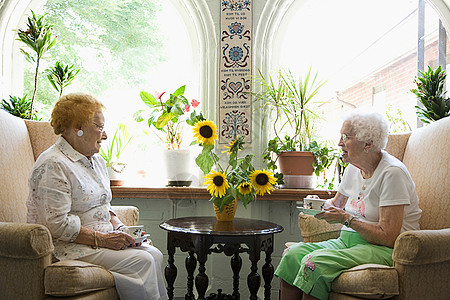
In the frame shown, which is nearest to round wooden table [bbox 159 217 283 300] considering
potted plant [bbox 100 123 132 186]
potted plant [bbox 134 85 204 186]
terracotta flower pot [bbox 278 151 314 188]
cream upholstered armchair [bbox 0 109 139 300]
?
cream upholstered armchair [bbox 0 109 139 300]

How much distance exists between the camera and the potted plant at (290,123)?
321cm

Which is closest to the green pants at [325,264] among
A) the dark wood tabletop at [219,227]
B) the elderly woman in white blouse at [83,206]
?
the dark wood tabletop at [219,227]

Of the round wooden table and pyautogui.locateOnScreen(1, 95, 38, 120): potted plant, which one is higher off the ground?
pyautogui.locateOnScreen(1, 95, 38, 120): potted plant

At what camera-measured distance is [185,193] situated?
3.24 meters

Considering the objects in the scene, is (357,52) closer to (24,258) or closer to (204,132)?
(204,132)

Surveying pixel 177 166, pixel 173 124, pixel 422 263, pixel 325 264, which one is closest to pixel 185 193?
pixel 177 166

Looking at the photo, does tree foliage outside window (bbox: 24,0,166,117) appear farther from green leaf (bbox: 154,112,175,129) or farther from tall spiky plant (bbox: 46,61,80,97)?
green leaf (bbox: 154,112,175,129)

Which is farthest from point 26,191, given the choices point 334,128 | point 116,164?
point 334,128

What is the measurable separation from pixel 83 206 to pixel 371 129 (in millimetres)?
1426

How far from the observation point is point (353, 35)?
3812mm

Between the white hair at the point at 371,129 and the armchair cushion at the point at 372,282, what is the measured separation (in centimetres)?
64

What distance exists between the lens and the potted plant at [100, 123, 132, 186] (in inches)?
131

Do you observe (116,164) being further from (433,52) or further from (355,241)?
(433,52)

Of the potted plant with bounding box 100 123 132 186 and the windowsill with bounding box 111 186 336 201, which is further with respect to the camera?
the potted plant with bounding box 100 123 132 186
